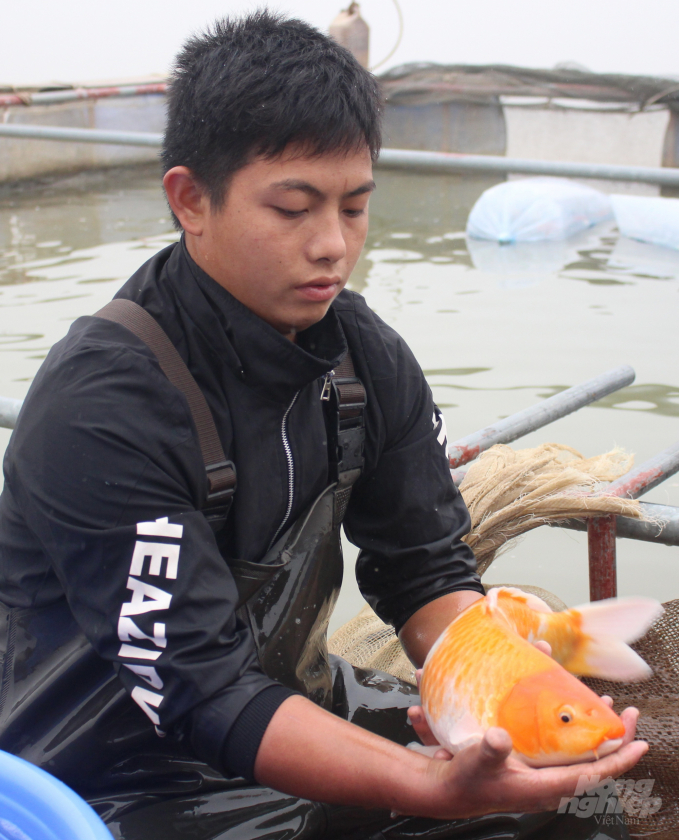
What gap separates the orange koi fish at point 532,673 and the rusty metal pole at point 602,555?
500mm

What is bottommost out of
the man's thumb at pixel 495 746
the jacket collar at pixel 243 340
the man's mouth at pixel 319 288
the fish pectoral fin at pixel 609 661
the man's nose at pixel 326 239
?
the fish pectoral fin at pixel 609 661

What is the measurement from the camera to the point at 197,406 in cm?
142

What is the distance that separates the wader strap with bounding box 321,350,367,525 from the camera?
64.0 inches

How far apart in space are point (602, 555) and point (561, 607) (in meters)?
0.34

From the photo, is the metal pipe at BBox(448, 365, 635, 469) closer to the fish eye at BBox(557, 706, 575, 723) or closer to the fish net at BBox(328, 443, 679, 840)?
the fish net at BBox(328, 443, 679, 840)

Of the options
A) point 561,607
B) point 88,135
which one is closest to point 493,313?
point 88,135

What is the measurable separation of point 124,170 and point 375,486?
429 inches

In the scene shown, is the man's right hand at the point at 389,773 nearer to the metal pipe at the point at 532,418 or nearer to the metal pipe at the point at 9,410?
the metal pipe at the point at 532,418

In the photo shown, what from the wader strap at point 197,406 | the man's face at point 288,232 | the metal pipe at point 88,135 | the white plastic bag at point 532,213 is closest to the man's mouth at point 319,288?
the man's face at point 288,232

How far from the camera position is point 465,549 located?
1814 mm

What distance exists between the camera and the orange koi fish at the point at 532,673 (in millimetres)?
1148

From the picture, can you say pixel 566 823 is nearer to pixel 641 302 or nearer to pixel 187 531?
pixel 187 531

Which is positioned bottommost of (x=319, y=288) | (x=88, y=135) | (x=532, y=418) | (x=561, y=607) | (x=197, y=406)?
(x=561, y=607)

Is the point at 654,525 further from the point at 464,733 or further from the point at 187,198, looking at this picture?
the point at 187,198
